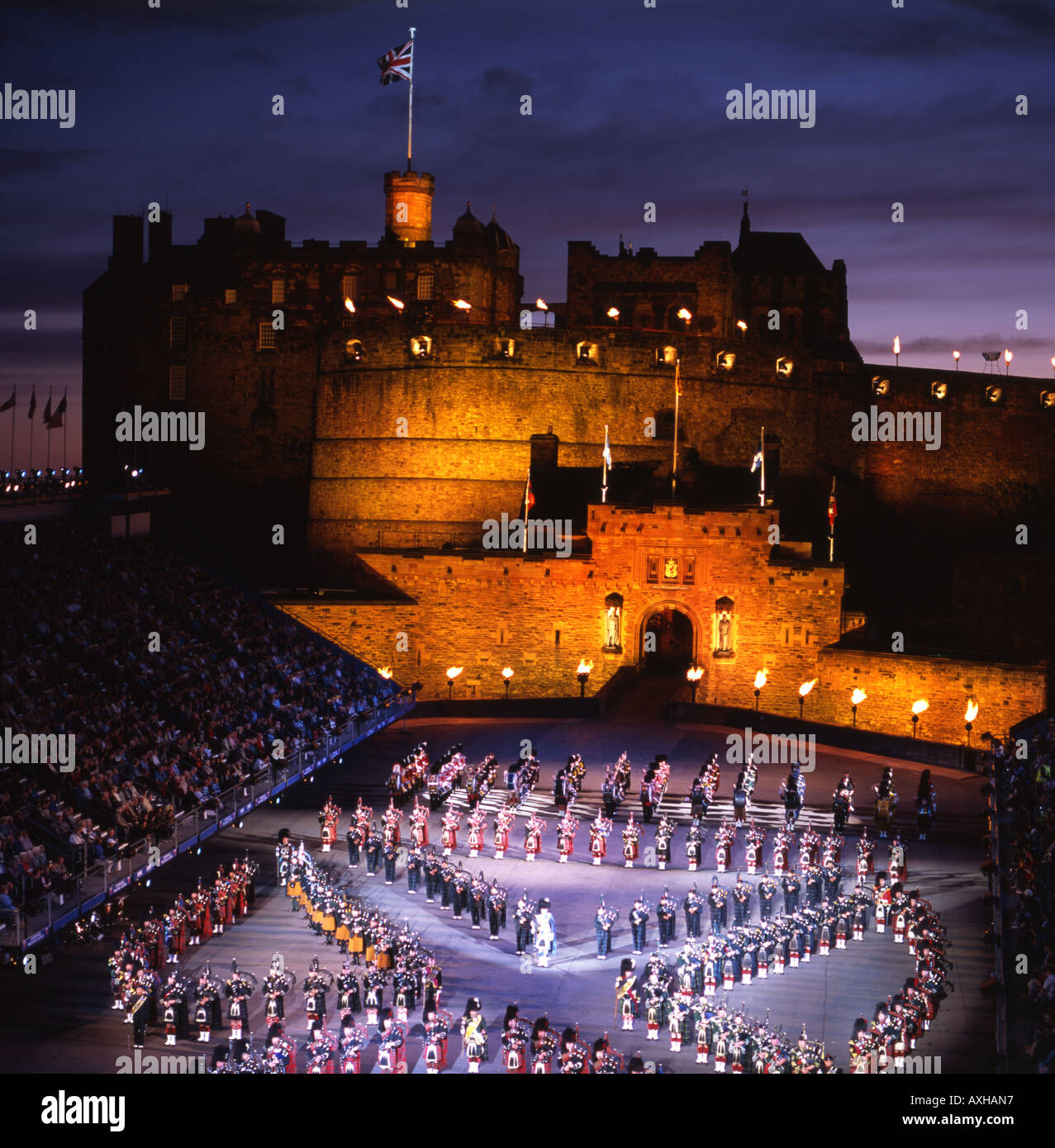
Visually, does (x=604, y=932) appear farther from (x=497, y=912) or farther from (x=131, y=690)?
(x=131, y=690)

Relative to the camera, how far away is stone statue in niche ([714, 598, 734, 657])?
4306 centimetres

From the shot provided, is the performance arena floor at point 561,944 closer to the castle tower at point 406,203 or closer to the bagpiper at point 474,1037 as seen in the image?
the bagpiper at point 474,1037

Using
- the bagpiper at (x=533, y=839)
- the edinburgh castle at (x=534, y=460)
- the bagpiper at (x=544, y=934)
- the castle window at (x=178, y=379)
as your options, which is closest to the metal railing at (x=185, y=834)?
the bagpiper at (x=533, y=839)

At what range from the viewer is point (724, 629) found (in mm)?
43156

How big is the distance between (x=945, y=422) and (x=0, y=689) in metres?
34.9

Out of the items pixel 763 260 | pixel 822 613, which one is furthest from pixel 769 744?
pixel 763 260

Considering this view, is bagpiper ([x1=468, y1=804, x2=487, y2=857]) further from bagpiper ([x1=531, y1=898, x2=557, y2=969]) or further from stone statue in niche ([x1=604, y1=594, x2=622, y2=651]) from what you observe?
stone statue in niche ([x1=604, y1=594, x2=622, y2=651])

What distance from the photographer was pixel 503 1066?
19.9 meters

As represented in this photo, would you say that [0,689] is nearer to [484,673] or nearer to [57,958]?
[57,958]

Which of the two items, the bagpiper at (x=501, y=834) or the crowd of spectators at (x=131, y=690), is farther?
the bagpiper at (x=501, y=834)

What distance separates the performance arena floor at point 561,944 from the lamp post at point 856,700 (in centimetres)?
492

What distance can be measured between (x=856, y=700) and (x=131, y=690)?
20706 mm

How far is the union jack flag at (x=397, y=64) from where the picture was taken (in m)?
50.6
